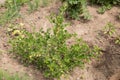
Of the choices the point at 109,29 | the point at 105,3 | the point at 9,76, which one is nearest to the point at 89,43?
the point at 109,29

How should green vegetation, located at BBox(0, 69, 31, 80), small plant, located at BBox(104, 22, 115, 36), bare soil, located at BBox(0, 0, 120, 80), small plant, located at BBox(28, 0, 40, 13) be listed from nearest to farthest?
1. green vegetation, located at BBox(0, 69, 31, 80)
2. bare soil, located at BBox(0, 0, 120, 80)
3. small plant, located at BBox(104, 22, 115, 36)
4. small plant, located at BBox(28, 0, 40, 13)

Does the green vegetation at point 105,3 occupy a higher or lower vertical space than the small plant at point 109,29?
higher

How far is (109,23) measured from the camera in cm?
480

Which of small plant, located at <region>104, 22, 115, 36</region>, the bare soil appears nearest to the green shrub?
the bare soil

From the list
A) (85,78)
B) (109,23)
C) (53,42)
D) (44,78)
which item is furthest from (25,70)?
Answer: (109,23)

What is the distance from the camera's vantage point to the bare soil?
4.17 metres

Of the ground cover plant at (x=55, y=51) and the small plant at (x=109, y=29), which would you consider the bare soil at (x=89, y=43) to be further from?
the ground cover plant at (x=55, y=51)

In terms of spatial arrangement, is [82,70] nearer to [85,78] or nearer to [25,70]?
[85,78]

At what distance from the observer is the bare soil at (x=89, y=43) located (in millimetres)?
4168

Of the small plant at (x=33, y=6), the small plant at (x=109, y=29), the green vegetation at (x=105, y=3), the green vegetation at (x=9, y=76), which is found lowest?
the green vegetation at (x=9, y=76)

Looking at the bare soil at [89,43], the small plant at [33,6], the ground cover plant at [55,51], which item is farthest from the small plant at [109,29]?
the small plant at [33,6]

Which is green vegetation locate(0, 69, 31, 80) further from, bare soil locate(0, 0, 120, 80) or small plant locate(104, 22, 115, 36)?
small plant locate(104, 22, 115, 36)

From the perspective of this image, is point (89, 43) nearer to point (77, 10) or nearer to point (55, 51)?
point (77, 10)

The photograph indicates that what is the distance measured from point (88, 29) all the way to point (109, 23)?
34 cm
